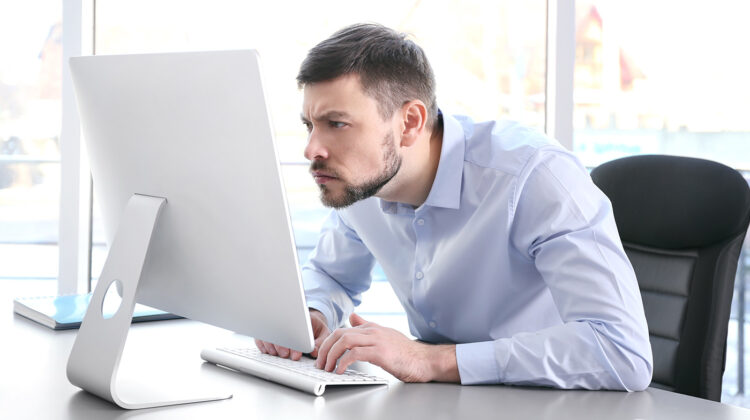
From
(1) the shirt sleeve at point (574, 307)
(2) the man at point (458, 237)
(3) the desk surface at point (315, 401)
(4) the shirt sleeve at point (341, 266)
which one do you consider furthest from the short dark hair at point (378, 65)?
(3) the desk surface at point (315, 401)

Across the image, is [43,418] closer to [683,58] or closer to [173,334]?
[173,334]

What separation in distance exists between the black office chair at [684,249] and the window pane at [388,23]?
210cm

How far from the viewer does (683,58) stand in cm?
423

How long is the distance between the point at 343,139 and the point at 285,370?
41cm

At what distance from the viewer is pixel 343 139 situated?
135 centimetres

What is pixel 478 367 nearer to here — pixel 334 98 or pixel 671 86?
pixel 334 98

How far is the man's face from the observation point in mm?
1338

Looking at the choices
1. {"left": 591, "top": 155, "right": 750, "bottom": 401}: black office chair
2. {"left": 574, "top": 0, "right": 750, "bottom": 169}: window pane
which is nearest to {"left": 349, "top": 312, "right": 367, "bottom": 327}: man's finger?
{"left": 591, "top": 155, "right": 750, "bottom": 401}: black office chair

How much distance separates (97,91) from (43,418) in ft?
1.49

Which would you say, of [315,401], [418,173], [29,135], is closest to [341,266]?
[418,173]

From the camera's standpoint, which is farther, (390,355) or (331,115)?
(331,115)

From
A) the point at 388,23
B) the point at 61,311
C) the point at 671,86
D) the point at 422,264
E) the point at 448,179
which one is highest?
the point at 388,23

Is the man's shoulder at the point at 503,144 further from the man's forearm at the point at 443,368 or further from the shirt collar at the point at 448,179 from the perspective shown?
the man's forearm at the point at 443,368

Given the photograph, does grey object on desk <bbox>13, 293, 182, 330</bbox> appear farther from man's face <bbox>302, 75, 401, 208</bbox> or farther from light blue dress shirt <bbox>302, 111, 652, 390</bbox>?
man's face <bbox>302, 75, 401, 208</bbox>
